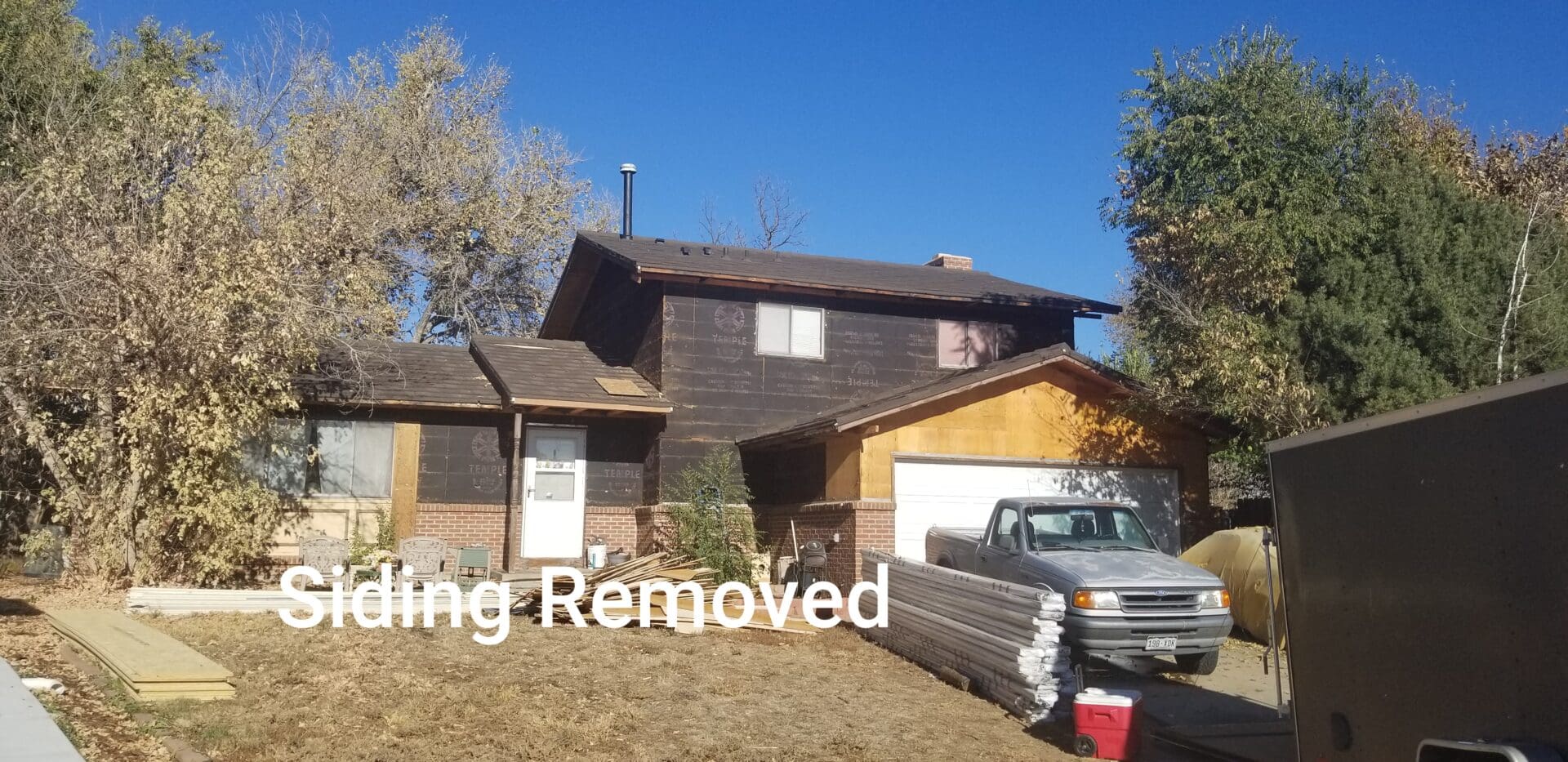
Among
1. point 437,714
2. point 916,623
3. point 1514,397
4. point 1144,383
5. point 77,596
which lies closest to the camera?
point 1514,397

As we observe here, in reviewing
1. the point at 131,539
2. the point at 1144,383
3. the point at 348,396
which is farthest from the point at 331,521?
the point at 1144,383

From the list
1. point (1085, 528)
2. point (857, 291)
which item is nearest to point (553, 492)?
point (857, 291)

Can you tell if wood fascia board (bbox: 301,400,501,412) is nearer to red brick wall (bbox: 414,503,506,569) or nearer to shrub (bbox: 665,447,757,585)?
red brick wall (bbox: 414,503,506,569)

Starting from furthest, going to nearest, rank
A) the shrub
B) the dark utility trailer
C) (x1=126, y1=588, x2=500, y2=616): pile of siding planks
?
the shrub
(x1=126, y1=588, x2=500, y2=616): pile of siding planks
the dark utility trailer

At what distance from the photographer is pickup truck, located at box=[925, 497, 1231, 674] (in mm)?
10609

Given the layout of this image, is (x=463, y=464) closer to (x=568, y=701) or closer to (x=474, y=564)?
(x=474, y=564)

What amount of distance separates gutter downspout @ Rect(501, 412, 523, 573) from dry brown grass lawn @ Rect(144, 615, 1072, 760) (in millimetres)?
5851

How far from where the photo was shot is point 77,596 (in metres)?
13.8

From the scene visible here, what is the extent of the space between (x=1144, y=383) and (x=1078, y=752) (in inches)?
404

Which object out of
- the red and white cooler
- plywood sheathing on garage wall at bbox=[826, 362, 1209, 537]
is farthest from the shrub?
the red and white cooler

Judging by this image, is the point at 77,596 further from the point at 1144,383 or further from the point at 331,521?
the point at 1144,383

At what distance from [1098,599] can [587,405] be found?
955 centimetres

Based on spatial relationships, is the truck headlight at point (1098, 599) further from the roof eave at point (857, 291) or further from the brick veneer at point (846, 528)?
the roof eave at point (857, 291)

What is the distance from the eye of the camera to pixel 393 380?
19.0 metres
